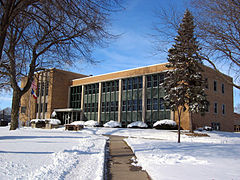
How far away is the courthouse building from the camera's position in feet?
99.6

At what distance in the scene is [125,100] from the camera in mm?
34781

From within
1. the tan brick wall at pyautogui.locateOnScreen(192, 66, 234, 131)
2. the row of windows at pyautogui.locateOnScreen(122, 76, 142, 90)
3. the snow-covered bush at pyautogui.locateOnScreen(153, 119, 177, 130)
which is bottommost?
the snow-covered bush at pyautogui.locateOnScreen(153, 119, 177, 130)

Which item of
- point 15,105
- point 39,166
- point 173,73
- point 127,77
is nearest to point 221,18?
point 39,166

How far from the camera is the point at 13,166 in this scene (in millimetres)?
5906

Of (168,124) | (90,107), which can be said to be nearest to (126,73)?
(90,107)

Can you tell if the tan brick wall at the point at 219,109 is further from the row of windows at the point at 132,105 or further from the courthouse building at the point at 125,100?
the row of windows at the point at 132,105

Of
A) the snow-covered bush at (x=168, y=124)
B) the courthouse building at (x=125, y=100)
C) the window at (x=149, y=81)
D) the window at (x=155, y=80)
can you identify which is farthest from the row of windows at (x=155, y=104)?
the snow-covered bush at (x=168, y=124)

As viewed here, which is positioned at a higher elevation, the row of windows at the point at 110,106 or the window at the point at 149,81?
the window at the point at 149,81

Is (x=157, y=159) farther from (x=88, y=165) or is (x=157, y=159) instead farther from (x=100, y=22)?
(x=100, y=22)

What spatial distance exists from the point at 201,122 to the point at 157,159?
2296 centimetres

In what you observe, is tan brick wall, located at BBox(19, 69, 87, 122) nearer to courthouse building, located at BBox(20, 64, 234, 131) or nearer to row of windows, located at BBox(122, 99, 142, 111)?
courthouse building, located at BBox(20, 64, 234, 131)

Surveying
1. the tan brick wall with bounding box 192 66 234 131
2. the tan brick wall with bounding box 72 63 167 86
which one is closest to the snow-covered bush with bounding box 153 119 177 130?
the tan brick wall with bounding box 192 66 234 131

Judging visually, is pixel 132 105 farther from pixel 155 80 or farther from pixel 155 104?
pixel 155 80

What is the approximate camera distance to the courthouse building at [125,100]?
30367 millimetres
